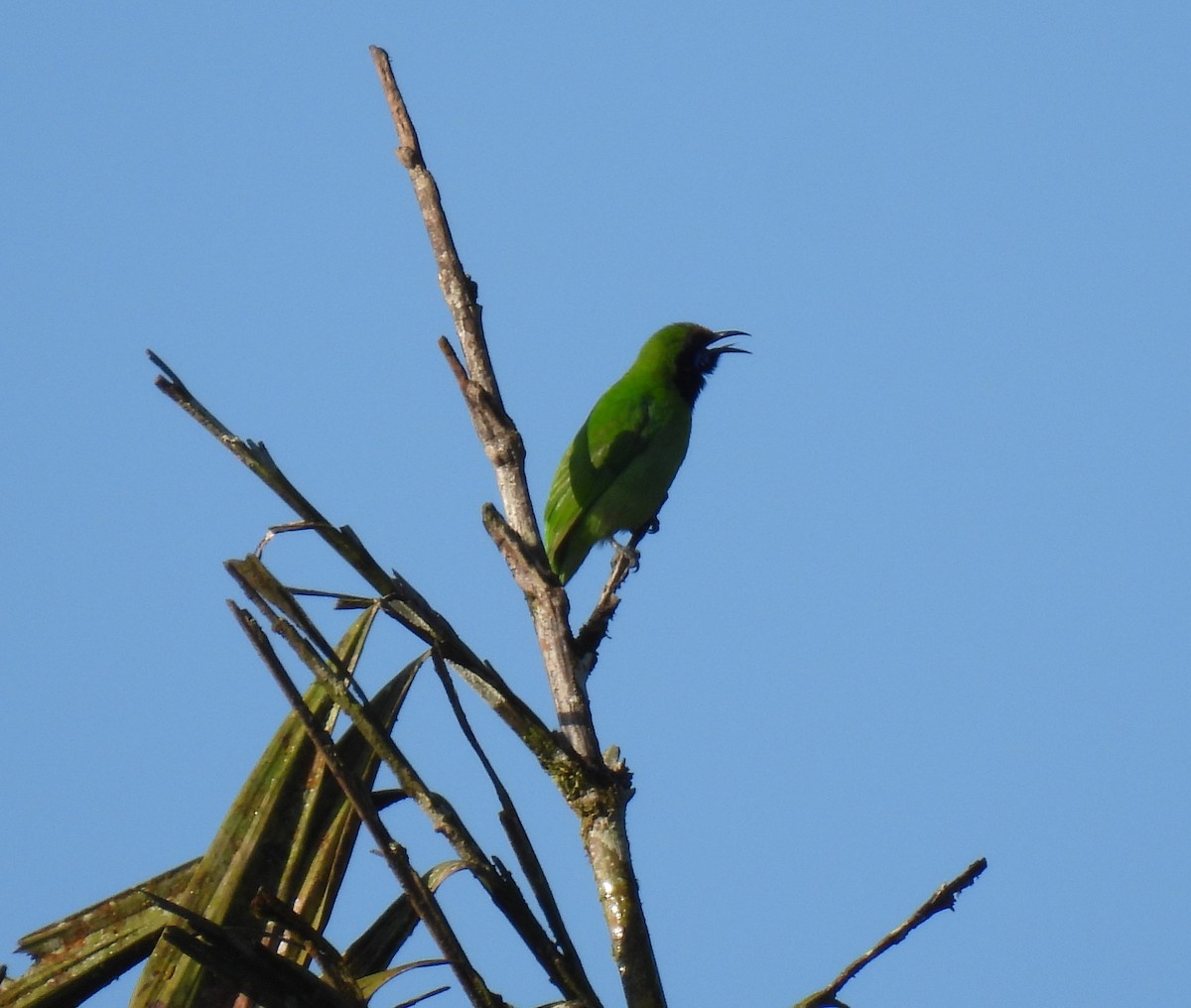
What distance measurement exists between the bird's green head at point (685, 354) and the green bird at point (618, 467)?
0.15 meters

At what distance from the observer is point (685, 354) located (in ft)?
30.8

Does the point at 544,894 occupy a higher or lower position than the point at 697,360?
lower

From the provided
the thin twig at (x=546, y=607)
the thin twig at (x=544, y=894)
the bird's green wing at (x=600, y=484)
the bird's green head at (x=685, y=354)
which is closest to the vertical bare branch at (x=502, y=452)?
the thin twig at (x=546, y=607)

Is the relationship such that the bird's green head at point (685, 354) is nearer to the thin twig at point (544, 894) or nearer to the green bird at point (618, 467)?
the green bird at point (618, 467)

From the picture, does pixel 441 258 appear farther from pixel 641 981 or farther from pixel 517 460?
pixel 641 981

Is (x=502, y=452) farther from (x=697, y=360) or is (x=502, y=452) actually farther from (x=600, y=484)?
(x=697, y=360)

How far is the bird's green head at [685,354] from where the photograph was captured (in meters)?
9.16

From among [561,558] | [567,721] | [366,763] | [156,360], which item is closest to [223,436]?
[156,360]

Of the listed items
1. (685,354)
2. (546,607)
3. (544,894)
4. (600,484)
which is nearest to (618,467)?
(600,484)

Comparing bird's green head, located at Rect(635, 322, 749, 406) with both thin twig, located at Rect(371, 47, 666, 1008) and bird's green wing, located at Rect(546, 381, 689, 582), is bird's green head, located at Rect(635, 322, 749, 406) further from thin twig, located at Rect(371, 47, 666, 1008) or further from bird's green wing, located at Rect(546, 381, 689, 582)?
thin twig, located at Rect(371, 47, 666, 1008)

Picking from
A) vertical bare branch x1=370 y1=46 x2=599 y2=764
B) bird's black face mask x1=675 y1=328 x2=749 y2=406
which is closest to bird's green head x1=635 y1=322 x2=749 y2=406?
bird's black face mask x1=675 y1=328 x2=749 y2=406

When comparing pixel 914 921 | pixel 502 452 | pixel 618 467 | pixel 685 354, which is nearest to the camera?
pixel 914 921

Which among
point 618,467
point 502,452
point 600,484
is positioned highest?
point 618,467

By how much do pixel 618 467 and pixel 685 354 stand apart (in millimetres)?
1546
